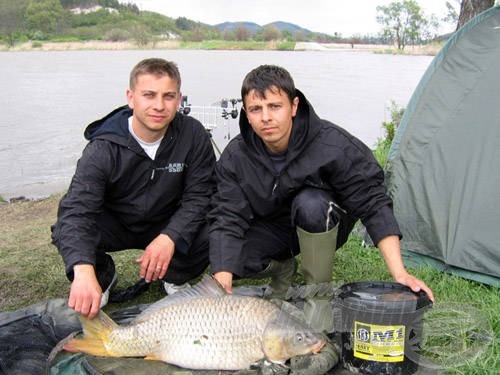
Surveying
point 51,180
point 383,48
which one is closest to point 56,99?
point 51,180

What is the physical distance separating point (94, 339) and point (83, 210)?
2.02ft

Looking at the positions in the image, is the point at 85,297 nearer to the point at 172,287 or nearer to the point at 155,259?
the point at 155,259

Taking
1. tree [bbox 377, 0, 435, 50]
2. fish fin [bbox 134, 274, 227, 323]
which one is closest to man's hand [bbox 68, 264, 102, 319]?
fish fin [bbox 134, 274, 227, 323]

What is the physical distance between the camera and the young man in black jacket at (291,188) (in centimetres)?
241

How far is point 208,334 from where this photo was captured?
205 centimetres

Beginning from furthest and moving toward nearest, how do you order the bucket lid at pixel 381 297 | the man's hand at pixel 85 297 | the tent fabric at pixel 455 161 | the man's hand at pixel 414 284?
the tent fabric at pixel 455 161, the man's hand at pixel 85 297, the man's hand at pixel 414 284, the bucket lid at pixel 381 297

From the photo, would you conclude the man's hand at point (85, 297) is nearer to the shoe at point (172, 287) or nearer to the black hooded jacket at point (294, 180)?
the black hooded jacket at point (294, 180)

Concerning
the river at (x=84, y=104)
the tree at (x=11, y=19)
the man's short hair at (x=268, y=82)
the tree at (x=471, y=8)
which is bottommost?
the river at (x=84, y=104)

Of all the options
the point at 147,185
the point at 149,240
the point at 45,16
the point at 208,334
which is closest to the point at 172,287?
the point at 149,240

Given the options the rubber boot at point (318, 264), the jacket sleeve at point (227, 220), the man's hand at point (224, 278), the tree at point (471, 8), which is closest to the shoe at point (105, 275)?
the jacket sleeve at point (227, 220)

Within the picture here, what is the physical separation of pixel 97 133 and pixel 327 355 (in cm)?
152

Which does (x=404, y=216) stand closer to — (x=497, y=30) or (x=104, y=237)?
(x=497, y=30)

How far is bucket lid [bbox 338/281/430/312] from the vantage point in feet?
6.13

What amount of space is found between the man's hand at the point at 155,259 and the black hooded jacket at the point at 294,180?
25cm
